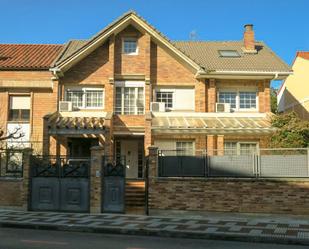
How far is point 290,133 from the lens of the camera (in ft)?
67.2

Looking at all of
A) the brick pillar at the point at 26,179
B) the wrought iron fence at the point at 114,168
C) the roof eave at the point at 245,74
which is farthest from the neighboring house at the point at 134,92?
the wrought iron fence at the point at 114,168

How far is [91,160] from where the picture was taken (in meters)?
16.9

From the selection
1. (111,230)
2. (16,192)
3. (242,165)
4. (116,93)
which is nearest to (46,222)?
(111,230)

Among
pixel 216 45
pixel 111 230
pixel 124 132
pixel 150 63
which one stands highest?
pixel 216 45

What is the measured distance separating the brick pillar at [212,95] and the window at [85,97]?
5.93 meters

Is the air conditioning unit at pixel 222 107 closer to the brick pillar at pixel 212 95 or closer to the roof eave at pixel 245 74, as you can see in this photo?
the brick pillar at pixel 212 95

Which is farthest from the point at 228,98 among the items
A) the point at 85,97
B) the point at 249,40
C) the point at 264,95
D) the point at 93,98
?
the point at 85,97

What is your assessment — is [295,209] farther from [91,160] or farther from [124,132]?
[124,132]

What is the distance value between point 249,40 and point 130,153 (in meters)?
10.5

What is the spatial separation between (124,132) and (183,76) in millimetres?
4531

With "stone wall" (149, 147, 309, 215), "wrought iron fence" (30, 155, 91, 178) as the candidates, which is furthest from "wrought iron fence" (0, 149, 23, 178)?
"stone wall" (149, 147, 309, 215)

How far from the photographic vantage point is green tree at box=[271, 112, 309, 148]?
20172 mm

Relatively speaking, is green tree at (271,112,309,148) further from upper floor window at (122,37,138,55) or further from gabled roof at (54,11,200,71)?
upper floor window at (122,37,138,55)

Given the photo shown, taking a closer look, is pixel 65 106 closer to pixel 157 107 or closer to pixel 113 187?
pixel 157 107
